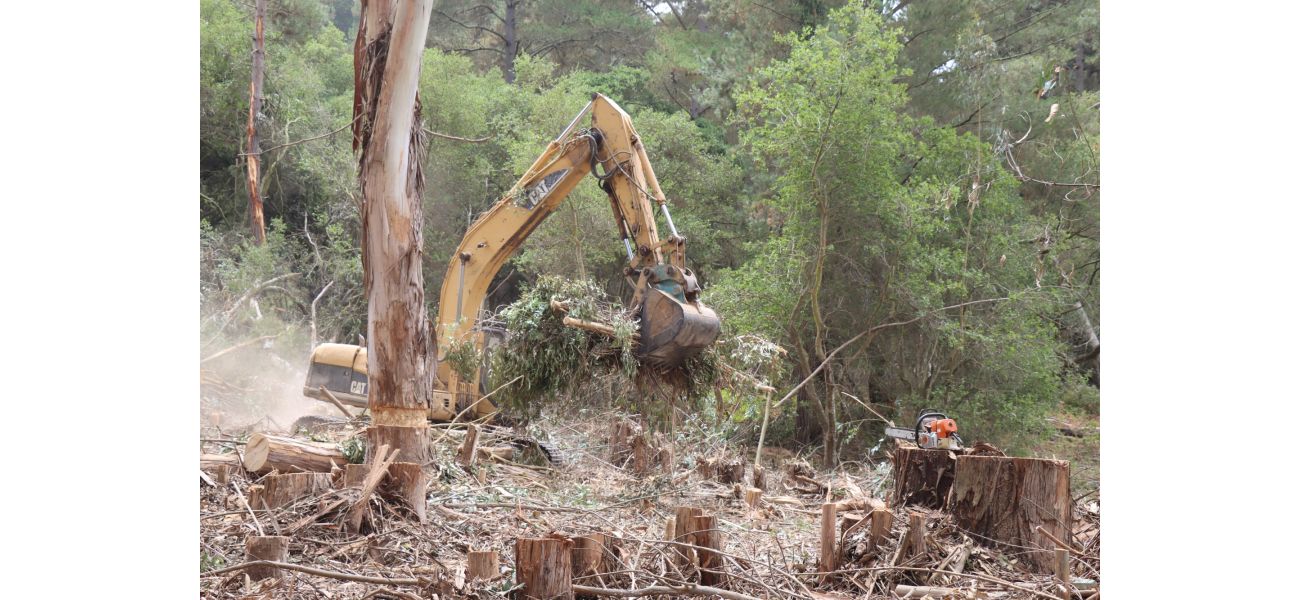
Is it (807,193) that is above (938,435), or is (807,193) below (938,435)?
above

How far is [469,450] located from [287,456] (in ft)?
4.62

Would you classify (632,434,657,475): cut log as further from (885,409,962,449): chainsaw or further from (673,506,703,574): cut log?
(673,506,703,574): cut log

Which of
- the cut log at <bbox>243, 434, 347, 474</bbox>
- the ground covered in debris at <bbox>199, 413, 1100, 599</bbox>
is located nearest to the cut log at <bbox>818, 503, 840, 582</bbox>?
the ground covered in debris at <bbox>199, 413, 1100, 599</bbox>

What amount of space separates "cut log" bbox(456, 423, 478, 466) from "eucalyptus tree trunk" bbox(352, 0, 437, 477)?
55.1 inches

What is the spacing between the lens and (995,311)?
8719mm

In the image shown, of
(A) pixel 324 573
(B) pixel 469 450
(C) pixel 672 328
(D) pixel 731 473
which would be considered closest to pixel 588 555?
(A) pixel 324 573

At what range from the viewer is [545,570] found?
2.46 meters

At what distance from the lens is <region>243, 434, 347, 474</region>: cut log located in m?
3.71

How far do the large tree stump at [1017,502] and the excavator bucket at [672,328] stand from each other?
1.80 m

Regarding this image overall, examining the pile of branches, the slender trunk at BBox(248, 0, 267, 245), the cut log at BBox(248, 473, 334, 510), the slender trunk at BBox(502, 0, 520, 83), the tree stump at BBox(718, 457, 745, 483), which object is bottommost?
the tree stump at BBox(718, 457, 745, 483)

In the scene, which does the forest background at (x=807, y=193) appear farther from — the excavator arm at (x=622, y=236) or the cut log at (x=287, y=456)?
the cut log at (x=287, y=456)

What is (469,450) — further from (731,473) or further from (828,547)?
(828,547)
